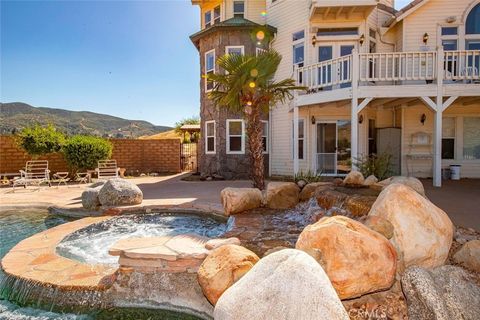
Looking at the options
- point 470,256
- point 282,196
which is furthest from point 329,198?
point 470,256

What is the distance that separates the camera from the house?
1191cm

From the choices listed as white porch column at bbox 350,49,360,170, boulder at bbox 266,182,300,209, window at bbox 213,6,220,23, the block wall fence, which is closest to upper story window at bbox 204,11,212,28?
window at bbox 213,6,220,23

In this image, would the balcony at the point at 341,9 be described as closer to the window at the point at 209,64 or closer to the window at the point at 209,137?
the window at the point at 209,64

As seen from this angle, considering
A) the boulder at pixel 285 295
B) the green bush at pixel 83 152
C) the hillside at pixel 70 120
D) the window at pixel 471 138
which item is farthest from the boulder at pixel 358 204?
the hillside at pixel 70 120

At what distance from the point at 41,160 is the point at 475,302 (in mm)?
17188

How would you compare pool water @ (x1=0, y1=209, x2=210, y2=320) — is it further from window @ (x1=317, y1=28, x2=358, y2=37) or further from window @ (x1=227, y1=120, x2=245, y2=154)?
window @ (x1=317, y1=28, x2=358, y2=37)

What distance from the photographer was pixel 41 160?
1502 cm

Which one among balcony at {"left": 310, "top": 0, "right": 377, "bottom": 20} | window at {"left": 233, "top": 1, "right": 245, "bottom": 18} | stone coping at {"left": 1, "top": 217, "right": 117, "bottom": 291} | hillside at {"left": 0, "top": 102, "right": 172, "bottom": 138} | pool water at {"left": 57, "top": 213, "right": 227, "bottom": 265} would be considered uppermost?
window at {"left": 233, "top": 1, "right": 245, "bottom": 18}

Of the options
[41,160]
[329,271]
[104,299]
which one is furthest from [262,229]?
[41,160]

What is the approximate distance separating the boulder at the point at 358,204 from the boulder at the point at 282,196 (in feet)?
5.40

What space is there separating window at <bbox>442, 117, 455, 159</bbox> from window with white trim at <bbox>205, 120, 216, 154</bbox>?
10.4 m

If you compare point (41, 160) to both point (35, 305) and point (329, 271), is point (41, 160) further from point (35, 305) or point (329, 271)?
point (329, 271)

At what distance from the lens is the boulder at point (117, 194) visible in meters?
7.76

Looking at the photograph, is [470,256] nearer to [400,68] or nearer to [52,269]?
[52,269]
